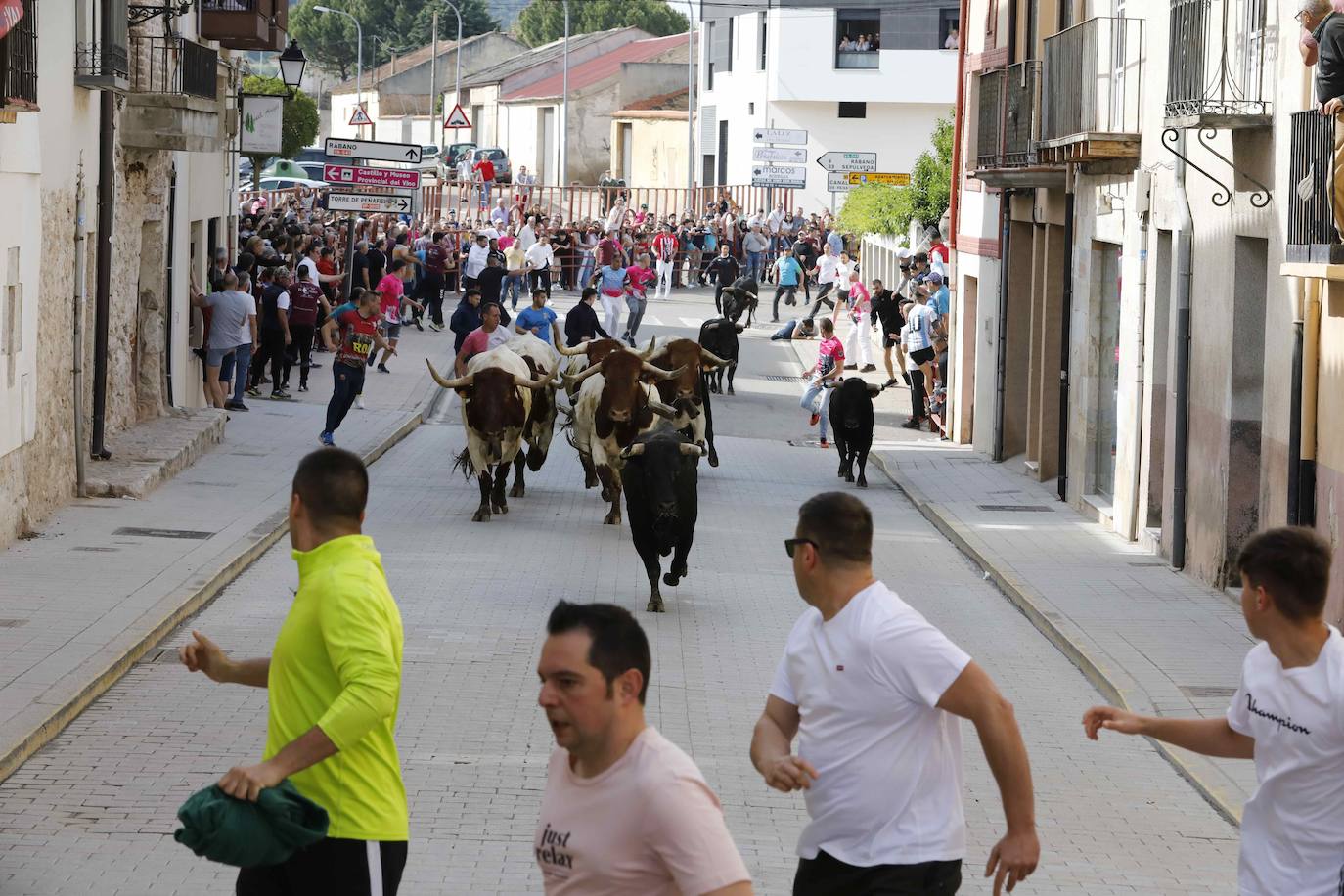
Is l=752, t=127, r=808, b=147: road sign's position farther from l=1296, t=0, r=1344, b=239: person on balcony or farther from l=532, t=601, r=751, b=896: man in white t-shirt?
l=532, t=601, r=751, b=896: man in white t-shirt

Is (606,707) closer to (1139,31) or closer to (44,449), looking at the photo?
(44,449)

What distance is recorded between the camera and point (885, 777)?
5.04 meters

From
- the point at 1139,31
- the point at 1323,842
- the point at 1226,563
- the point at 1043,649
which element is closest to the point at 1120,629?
the point at 1043,649

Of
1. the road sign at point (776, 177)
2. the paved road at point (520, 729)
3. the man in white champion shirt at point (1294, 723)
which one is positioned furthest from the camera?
the road sign at point (776, 177)

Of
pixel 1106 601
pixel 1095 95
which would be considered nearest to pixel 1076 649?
pixel 1106 601

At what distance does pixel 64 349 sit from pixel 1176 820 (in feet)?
40.1

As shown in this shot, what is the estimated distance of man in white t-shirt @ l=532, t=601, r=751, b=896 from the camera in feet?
13.4

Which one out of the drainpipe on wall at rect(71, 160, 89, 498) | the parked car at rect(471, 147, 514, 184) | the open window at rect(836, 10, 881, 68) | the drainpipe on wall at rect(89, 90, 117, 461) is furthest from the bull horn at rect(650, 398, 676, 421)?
the parked car at rect(471, 147, 514, 184)

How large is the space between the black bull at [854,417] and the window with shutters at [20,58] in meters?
9.94

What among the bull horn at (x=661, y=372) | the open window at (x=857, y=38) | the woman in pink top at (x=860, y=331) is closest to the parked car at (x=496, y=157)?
the open window at (x=857, y=38)

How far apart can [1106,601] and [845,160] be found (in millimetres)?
21806

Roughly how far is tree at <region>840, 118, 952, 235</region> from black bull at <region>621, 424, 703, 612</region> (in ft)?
76.3

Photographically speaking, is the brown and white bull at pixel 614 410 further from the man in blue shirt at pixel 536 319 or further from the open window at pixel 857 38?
the open window at pixel 857 38

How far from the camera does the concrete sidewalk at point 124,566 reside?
433 inches
